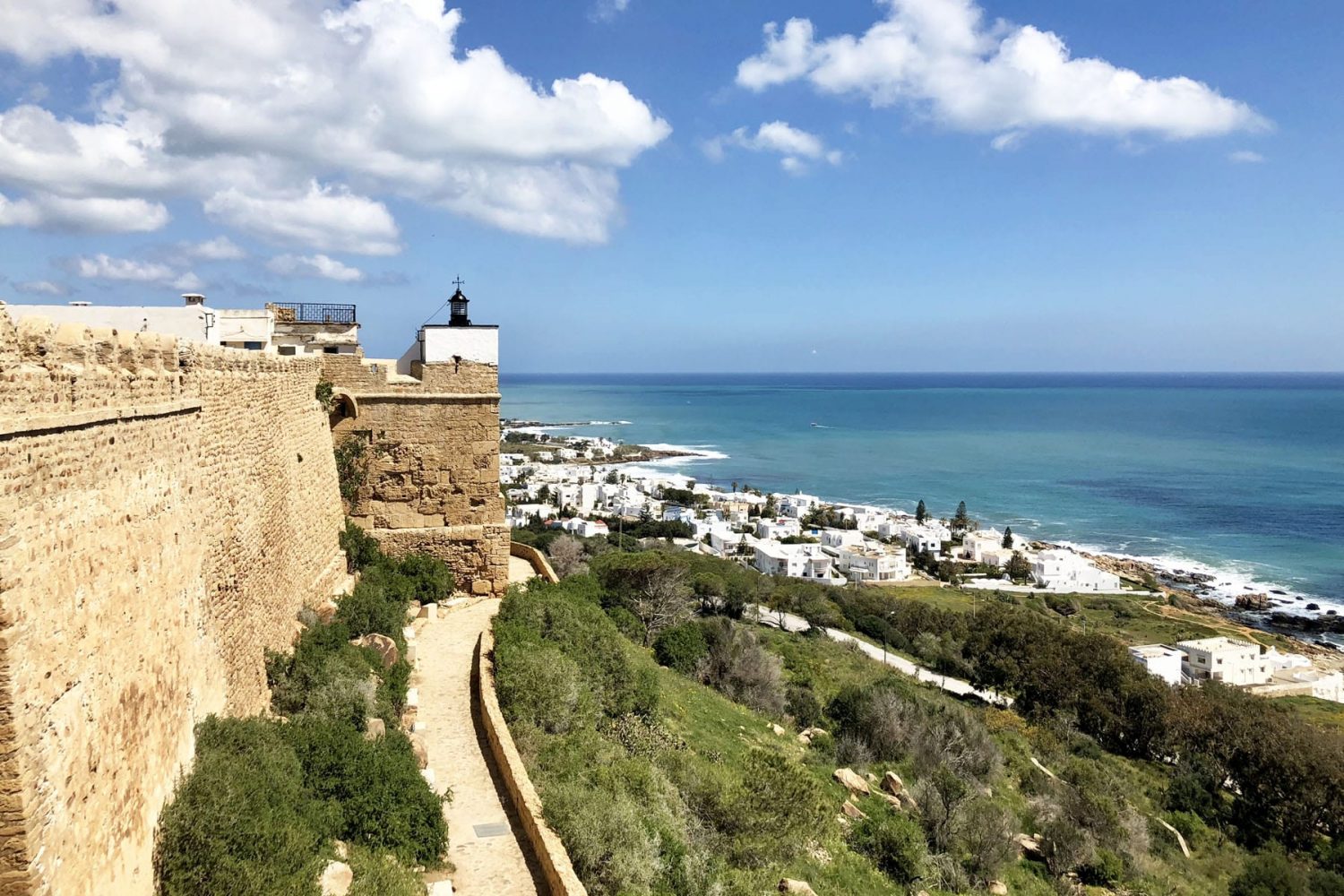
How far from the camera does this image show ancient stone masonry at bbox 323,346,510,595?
46.4 feet

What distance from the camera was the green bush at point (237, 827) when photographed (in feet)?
17.8

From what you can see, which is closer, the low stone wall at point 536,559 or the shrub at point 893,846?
the shrub at point 893,846

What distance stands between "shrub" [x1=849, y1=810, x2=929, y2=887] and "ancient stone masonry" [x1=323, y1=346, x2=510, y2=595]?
7.51m

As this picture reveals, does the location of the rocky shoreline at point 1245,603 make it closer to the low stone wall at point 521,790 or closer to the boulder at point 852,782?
the boulder at point 852,782

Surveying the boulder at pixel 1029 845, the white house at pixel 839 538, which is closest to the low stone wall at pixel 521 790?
the boulder at pixel 1029 845

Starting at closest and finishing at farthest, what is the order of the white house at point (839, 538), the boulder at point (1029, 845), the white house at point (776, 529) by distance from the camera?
the boulder at point (1029, 845)
the white house at point (839, 538)
the white house at point (776, 529)

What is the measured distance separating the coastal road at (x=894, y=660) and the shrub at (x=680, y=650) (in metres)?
13.6

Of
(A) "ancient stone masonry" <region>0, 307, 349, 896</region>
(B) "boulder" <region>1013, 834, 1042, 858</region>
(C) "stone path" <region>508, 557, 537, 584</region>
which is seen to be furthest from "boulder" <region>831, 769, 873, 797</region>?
(A) "ancient stone masonry" <region>0, 307, 349, 896</region>

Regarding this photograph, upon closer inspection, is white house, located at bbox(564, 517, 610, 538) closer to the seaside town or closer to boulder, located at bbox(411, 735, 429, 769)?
the seaside town

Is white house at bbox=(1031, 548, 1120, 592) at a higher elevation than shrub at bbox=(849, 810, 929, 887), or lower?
lower

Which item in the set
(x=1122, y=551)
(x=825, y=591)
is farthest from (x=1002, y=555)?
(x=825, y=591)

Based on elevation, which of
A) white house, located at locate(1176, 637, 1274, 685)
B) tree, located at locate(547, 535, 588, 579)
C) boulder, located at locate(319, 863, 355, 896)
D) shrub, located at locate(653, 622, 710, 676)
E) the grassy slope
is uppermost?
boulder, located at locate(319, 863, 355, 896)

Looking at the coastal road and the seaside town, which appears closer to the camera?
the coastal road

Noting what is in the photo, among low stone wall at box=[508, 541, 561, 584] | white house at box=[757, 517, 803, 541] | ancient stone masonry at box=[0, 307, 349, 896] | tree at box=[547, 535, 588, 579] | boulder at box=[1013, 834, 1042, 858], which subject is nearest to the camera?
ancient stone masonry at box=[0, 307, 349, 896]
